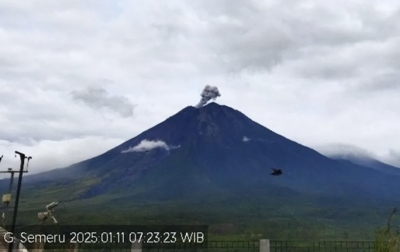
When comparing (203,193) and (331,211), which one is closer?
(331,211)

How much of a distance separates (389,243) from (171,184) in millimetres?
184597

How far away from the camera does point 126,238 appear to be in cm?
1377

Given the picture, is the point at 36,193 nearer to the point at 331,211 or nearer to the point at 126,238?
the point at 331,211

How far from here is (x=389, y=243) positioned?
34.5 feet

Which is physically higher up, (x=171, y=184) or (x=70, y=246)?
(x=171, y=184)

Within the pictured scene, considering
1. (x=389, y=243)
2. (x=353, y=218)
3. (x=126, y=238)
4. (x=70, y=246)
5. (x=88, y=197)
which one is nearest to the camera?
(x=389, y=243)

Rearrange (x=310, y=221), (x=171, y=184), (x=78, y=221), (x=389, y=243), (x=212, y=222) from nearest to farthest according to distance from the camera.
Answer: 1. (x=389, y=243)
2. (x=78, y=221)
3. (x=212, y=222)
4. (x=310, y=221)
5. (x=171, y=184)

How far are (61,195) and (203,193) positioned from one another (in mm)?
47746

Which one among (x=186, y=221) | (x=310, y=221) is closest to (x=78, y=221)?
(x=186, y=221)

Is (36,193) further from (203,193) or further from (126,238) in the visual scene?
(126,238)

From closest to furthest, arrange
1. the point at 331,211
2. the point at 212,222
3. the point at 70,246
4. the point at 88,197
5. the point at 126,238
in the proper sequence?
the point at 70,246, the point at 126,238, the point at 212,222, the point at 331,211, the point at 88,197

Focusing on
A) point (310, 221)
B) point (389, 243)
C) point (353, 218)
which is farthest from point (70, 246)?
point (353, 218)

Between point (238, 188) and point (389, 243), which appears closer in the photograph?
point (389, 243)

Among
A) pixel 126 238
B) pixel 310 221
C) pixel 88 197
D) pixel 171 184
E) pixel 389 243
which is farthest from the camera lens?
pixel 171 184
